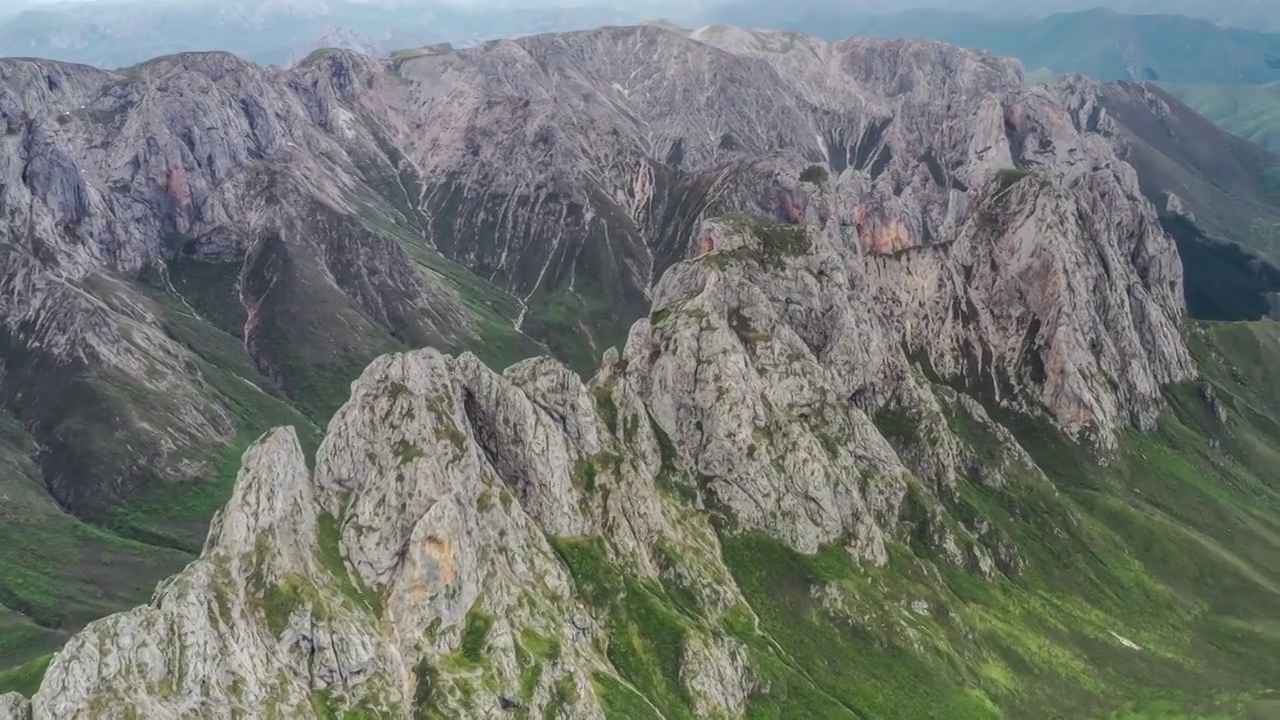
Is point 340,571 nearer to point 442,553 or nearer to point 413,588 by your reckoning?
point 413,588

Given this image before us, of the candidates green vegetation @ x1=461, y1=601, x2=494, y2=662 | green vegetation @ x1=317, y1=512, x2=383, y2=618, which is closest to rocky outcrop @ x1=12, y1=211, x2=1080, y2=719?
green vegetation @ x1=461, y1=601, x2=494, y2=662

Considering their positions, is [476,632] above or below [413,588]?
below

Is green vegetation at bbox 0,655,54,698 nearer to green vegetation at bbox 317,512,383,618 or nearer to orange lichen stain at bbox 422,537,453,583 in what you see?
green vegetation at bbox 317,512,383,618

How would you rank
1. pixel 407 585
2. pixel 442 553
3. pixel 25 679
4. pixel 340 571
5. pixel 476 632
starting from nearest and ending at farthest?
pixel 340 571
pixel 407 585
pixel 476 632
pixel 442 553
pixel 25 679

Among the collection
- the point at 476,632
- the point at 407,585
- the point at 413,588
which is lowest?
the point at 476,632

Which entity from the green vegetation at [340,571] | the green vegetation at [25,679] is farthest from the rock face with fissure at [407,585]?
the green vegetation at [25,679]

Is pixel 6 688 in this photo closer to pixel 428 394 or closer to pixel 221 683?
pixel 221 683

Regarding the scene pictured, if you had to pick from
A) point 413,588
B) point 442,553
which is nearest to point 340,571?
point 413,588

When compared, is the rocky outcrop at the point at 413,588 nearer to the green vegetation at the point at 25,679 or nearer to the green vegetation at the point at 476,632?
the green vegetation at the point at 476,632
